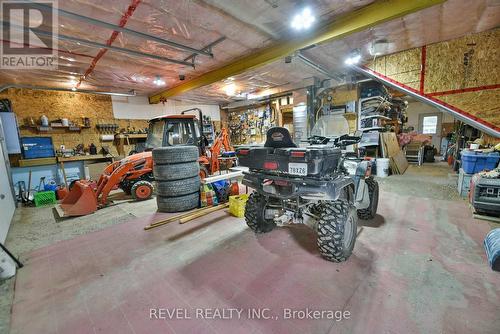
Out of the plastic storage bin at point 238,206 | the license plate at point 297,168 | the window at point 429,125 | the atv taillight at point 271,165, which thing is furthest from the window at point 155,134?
the window at point 429,125

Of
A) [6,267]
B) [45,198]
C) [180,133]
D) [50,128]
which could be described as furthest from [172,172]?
[50,128]

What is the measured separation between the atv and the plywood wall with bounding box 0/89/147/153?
7298 mm

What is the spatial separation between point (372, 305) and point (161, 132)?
5059 millimetres

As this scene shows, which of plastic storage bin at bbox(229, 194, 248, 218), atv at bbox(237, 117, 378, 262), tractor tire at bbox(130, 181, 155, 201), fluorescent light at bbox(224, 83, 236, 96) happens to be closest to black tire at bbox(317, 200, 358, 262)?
atv at bbox(237, 117, 378, 262)

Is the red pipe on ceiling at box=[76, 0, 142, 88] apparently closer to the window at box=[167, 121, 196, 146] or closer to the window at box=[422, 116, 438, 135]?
the window at box=[167, 121, 196, 146]

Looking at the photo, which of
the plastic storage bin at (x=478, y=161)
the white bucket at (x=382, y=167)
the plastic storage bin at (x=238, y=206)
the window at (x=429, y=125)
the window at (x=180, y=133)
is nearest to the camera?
the plastic storage bin at (x=238, y=206)

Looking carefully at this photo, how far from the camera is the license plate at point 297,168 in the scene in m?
1.97

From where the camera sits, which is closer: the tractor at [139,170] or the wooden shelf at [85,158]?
the tractor at [139,170]

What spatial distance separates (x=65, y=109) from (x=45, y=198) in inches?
137

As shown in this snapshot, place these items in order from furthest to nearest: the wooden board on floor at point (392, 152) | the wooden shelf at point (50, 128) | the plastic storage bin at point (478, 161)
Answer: the wooden board on floor at point (392, 152)
the wooden shelf at point (50, 128)
the plastic storage bin at point (478, 161)

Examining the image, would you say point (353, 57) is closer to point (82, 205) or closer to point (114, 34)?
point (114, 34)

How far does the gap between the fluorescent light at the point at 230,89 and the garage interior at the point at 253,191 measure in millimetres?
424

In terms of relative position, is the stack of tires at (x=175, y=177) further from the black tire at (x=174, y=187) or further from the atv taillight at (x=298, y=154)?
the atv taillight at (x=298, y=154)

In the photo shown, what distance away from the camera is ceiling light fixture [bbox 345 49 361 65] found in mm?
4551
